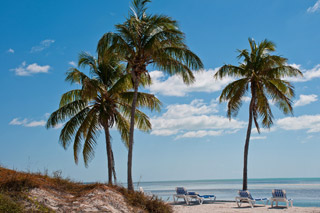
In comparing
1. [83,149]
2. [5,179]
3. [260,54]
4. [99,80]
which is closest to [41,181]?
[5,179]

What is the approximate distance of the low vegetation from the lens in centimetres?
790

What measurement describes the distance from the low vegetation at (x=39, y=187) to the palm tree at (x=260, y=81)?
9273 millimetres

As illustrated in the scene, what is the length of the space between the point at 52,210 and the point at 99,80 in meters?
10.6

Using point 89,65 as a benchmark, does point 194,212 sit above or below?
below

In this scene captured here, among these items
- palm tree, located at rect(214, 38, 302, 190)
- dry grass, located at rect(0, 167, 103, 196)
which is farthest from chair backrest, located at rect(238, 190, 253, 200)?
Result: dry grass, located at rect(0, 167, 103, 196)

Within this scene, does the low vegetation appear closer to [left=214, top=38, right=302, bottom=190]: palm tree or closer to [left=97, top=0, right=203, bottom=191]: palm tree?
[left=97, top=0, right=203, bottom=191]: palm tree

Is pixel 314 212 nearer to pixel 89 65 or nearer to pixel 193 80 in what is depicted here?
pixel 193 80

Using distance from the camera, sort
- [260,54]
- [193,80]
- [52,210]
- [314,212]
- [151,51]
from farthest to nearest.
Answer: [260,54]
[193,80]
[151,51]
[314,212]
[52,210]

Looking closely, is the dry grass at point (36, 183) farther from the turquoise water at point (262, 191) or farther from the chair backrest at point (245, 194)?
the chair backrest at point (245, 194)

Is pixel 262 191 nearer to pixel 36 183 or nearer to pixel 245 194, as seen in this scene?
pixel 245 194

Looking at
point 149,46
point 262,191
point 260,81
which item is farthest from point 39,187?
point 262,191

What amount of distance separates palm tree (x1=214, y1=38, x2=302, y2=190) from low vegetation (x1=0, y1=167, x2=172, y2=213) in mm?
9273

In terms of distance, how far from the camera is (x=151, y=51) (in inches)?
534

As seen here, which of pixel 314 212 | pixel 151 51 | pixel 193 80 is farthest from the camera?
pixel 193 80
